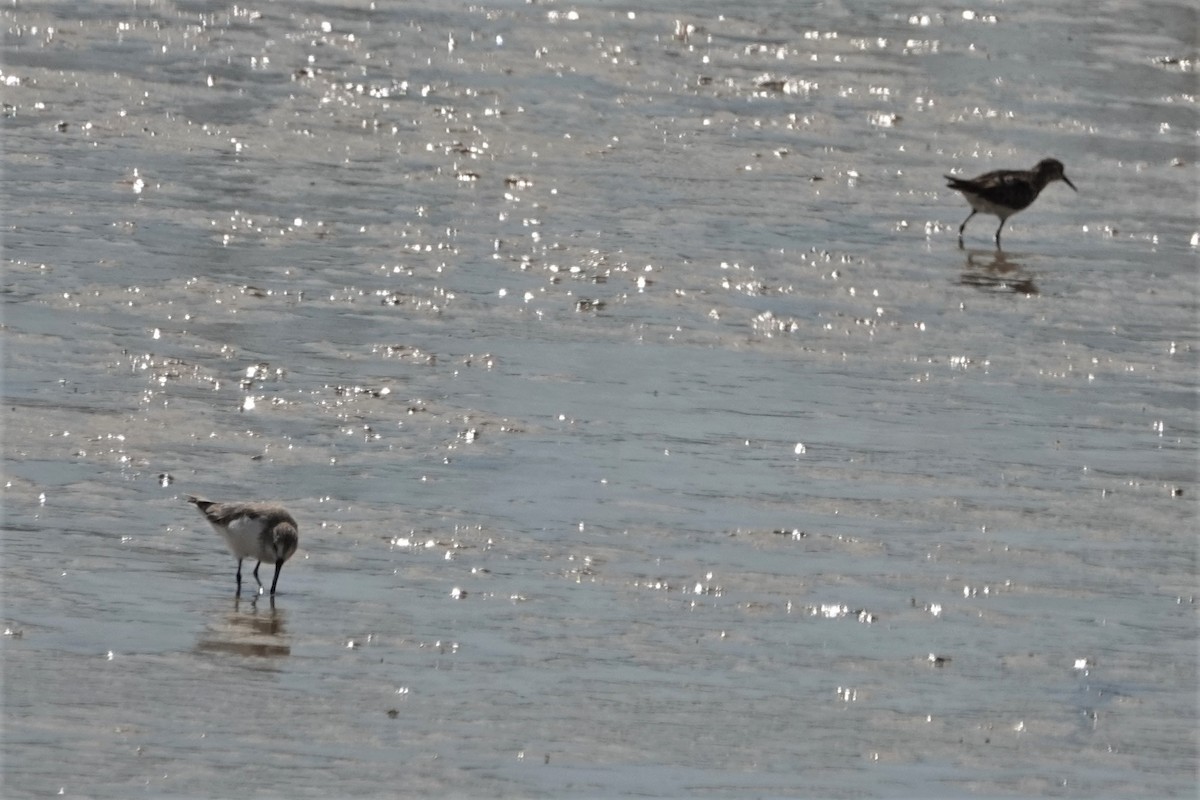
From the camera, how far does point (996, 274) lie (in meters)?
16.8

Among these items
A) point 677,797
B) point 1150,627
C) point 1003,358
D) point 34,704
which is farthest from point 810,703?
Result: point 1003,358

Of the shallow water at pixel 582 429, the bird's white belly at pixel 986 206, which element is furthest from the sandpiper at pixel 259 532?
the bird's white belly at pixel 986 206

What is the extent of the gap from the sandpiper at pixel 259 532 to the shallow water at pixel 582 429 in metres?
0.22

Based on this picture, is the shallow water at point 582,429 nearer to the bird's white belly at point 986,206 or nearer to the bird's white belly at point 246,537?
the bird's white belly at point 246,537

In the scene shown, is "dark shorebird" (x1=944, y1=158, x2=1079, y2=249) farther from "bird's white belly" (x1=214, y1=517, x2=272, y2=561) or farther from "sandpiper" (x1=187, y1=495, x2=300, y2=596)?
"bird's white belly" (x1=214, y1=517, x2=272, y2=561)

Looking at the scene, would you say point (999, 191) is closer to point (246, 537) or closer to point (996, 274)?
point (996, 274)

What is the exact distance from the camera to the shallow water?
862 centimetres

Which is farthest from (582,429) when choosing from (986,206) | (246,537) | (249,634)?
(986,206)

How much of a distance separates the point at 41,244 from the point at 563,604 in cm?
648

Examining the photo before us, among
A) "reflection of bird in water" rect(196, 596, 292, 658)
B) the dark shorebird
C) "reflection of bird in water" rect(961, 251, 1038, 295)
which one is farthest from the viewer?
the dark shorebird

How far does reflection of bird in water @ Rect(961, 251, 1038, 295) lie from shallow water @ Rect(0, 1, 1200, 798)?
4.1 inches

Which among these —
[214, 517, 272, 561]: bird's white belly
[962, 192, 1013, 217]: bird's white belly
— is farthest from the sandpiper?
[962, 192, 1013, 217]: bird's white belly

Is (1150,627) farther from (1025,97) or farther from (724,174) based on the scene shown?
(1025,97)

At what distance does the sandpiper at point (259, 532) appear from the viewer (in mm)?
9711
